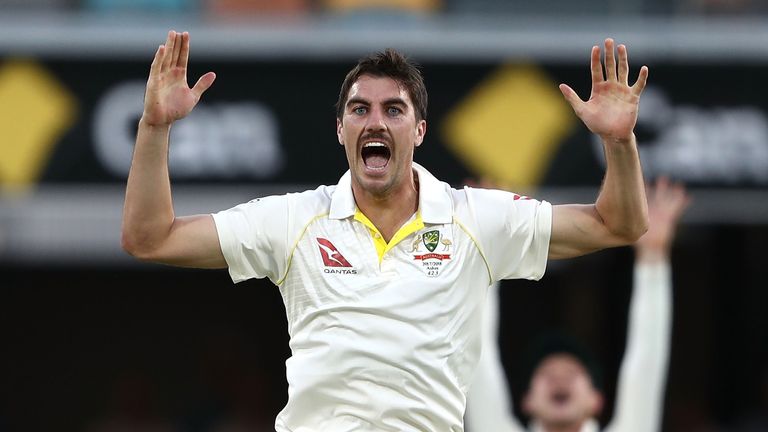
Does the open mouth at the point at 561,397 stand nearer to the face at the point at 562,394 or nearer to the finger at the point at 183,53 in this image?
the face at the point at 562,394

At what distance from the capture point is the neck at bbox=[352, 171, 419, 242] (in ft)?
15.3

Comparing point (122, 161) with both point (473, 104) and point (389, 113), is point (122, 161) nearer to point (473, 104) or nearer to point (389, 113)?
point (473, 104)

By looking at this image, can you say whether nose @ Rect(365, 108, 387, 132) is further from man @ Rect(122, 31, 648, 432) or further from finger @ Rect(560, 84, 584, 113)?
finger @ Rect(560, 84, 584, 113)

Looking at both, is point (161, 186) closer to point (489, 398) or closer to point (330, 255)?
point (330, 255)

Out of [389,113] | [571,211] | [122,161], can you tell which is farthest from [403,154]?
[122,161]

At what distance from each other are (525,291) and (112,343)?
390 cm

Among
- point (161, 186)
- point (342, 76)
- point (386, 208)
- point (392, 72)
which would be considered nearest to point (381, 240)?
point (386, 208)

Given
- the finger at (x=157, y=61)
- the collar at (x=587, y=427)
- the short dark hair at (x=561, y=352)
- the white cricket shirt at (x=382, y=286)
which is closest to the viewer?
the white cricket shirt at (x=382, y=286)

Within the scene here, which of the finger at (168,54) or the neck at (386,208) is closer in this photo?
the finger at (168,54)

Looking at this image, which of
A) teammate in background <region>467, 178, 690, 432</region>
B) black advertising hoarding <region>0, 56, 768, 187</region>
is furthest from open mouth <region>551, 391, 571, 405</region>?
black advertising hoarding <region>0, 56, 768, 187</region>

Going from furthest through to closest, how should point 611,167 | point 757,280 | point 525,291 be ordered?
point 525,291
point 757,280
point 611,167

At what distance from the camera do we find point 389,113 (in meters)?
4.62

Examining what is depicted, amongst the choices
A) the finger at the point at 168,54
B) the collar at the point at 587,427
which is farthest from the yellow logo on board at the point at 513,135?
the finger at the point at 168,54

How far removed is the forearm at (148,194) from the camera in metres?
4.44
